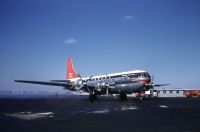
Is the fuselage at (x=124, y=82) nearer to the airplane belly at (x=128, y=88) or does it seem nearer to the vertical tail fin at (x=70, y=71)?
the airplane belly at (x=128, y=88)

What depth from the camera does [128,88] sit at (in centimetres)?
4159

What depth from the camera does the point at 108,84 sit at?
43656mm

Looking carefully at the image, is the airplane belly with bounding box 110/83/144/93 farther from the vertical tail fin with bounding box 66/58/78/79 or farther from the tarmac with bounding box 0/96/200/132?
the tarmac with bounding box 0/96/200/132

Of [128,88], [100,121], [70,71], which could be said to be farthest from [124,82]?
[100,121]

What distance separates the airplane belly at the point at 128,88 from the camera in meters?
40.9

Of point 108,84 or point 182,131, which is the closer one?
point 182,131

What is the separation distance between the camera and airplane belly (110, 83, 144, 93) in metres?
40.9

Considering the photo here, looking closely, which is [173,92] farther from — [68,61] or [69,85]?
[69,85]

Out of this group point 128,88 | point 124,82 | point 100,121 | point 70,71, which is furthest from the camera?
point 70,71

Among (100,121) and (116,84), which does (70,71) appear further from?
(100,121)

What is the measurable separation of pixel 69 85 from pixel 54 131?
36.8m

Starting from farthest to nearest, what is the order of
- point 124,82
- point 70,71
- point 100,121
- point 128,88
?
point 70,71
point 124,82
point 128,88
point 100,121

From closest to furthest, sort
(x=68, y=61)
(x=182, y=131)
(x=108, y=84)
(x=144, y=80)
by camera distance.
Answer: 1. (x=182, y=131)
2. (x=144, y=80)
3. (x=108, y=84)
4. (x=68, y=61)

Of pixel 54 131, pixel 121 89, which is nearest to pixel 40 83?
pixel 121 89
